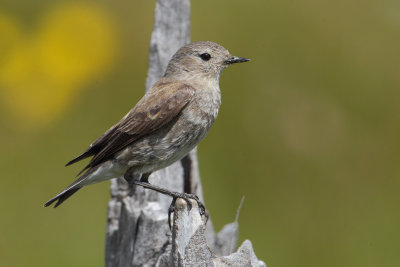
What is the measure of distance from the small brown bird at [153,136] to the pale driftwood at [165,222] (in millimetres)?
217

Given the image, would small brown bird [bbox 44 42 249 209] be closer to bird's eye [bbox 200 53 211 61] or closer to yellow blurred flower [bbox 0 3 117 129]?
bird's eye [bbox 200 53 211 61]

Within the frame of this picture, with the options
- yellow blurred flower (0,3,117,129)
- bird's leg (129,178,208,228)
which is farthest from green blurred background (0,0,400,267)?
bird's leg (129,178,208,228)

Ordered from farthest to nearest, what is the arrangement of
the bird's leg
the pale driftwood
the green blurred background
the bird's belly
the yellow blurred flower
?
the yellow blurred flower → the green blurred background → the bird's belly → the bird's leg → the pale driftwood

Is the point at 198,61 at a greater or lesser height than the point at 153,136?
greater

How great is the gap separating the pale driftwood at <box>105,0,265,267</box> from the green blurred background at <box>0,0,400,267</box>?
1437 millimetres

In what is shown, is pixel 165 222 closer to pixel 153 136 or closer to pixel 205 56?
pixel 153 136

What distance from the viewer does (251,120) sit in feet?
21.5

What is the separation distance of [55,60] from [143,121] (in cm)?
297

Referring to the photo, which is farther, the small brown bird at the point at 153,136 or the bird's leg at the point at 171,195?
the small brown bird at the point at 153,136

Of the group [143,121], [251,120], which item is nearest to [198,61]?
[143,121]

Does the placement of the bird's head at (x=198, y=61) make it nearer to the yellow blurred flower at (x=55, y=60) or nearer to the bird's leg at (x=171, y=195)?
the bird's leg at (x=171, y=195)

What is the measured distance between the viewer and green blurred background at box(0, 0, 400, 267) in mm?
6121

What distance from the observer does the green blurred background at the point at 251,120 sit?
6.12 metres

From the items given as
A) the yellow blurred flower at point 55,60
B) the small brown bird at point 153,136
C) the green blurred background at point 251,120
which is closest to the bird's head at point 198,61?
the small brown bird at point 153,136
